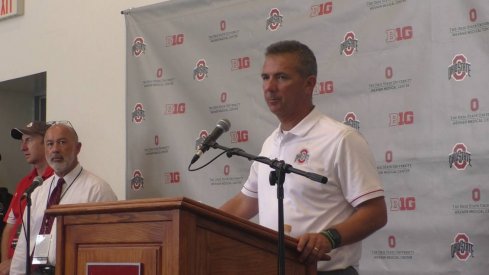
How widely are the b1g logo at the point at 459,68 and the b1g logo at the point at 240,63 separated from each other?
1245 mm

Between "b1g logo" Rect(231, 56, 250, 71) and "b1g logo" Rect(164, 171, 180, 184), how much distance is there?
2.43ft

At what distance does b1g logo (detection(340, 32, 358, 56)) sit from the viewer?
12.4ft

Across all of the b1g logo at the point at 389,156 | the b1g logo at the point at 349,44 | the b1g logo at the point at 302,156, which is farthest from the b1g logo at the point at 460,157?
the b1g logo at the point at 302,156

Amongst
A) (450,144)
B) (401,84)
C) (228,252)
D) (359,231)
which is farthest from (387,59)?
(228,252)

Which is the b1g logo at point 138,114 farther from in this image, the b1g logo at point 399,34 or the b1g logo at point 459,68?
the b1g logo at point 459,68

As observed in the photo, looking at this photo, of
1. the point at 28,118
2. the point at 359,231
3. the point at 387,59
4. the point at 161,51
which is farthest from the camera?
the point at 28,118

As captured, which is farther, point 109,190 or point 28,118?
point 28,118

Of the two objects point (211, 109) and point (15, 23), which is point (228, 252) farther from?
point (15, 23)

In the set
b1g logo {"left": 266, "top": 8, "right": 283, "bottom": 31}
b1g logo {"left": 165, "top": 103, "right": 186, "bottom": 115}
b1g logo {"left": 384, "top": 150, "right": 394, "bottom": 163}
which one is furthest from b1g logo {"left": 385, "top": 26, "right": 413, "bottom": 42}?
b1g logo {"left": 165, "top": 103, "right": 186, "bottom": 115}

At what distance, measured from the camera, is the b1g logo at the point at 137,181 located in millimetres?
4746

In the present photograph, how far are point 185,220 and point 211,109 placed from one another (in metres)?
2.54

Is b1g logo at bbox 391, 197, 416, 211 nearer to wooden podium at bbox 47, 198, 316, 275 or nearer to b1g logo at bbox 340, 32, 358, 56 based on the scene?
b1g logo at bbox 340, 32, 358, 56

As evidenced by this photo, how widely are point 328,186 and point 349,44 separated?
1484 mm

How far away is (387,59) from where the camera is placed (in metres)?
Result: 3.66
